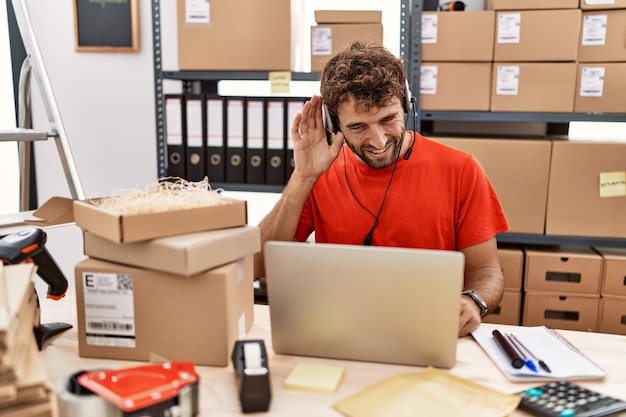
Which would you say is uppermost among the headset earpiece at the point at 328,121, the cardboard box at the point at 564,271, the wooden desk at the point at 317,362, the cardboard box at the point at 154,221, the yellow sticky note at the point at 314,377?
the headset earpiece at the point at 328,121

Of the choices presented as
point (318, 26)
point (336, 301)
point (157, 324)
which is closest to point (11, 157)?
point (318, 26)

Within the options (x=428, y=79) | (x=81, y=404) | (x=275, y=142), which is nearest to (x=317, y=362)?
(x=81, y=404)

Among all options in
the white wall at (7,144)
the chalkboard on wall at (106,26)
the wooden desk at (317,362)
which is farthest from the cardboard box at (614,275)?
the white wall at (7,144)

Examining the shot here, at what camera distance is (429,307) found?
900 millimetres

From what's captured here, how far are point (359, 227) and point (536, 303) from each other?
915 millimetres

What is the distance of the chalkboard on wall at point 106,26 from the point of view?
2.63m

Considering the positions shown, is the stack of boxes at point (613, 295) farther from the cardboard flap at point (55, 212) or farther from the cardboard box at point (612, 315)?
the cardboard flap at point (55, 212)

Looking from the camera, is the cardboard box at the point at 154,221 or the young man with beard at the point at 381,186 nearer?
the cardboard box at the point at 154,221

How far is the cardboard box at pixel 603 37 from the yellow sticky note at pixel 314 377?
1601 millimetres

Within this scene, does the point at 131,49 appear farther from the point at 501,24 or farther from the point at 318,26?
the point at 501,24

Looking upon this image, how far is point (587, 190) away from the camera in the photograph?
2006mm

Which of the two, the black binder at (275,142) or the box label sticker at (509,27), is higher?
the box label sticker at (509,27)

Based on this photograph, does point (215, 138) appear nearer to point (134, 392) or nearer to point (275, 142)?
point (275, 142)

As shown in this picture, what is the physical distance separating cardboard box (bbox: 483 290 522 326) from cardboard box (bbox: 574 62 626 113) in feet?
2.36
